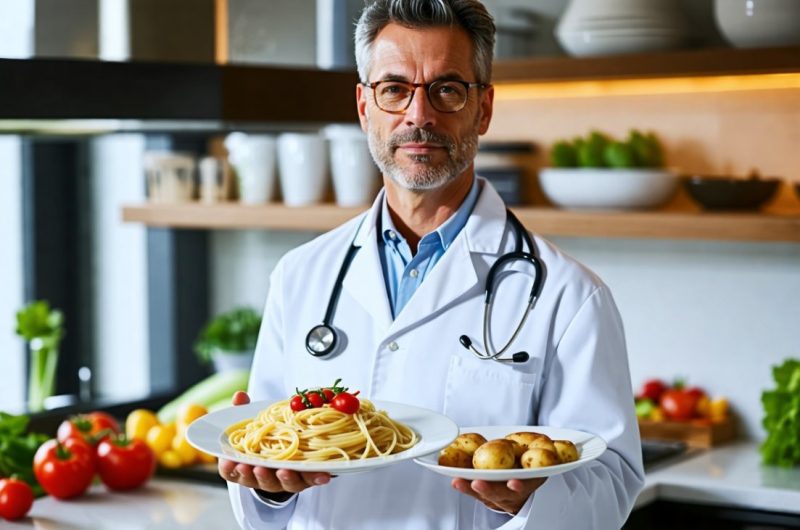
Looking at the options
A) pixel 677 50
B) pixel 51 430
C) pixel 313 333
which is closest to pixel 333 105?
pixel 313 333

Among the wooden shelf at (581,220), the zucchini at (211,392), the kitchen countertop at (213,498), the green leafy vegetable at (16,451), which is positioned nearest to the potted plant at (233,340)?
the zucchini at (211,392)

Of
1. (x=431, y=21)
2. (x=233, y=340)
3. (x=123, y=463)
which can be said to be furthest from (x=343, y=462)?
(x=233, y=340)

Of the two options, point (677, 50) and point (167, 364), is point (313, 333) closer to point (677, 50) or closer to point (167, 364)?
point (677, 50)

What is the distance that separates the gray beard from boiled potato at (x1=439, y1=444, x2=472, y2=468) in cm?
43

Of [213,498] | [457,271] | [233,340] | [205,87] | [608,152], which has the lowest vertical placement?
[213,498]

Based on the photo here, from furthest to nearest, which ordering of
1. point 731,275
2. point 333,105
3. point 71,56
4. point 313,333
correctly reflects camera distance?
1. point 731,275
2. point 333,105
3. point 71,56
4. point 313,333

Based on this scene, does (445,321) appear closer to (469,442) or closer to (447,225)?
(447,225)

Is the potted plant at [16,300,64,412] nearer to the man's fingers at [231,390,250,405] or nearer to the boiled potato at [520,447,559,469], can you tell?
the man's fingers at [231,390,250,405]

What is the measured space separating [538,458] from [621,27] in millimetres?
1667

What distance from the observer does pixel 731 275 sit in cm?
345

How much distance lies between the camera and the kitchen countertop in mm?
2746

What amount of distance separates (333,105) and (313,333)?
73 cm

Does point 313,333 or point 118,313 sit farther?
point 118,313

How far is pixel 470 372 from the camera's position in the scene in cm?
204
